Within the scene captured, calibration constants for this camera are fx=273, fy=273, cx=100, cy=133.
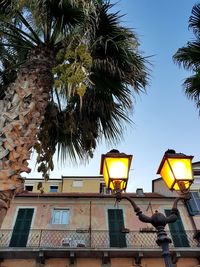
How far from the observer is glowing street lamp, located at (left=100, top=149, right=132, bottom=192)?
10.5 feet

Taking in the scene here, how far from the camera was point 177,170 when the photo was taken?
10.4 ft

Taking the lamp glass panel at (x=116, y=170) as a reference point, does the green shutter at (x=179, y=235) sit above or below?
above

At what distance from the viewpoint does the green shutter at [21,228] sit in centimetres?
1341

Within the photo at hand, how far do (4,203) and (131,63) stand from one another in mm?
3282

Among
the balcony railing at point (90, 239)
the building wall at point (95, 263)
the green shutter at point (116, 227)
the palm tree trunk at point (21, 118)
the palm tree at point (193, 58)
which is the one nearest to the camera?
the palm tree trunk at point (21, 118)

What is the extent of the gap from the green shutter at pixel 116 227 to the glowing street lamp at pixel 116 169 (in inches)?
453

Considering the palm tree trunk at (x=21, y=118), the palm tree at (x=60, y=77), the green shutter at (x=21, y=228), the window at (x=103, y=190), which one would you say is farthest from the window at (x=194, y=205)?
the palm tree trunk at (x=21, y=118)

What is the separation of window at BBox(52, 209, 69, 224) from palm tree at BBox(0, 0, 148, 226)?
32.0ft

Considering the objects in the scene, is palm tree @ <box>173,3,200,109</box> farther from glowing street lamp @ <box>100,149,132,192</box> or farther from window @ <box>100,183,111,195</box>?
window @ <box>100,183,111,195</box>

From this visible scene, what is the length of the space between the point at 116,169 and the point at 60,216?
12.6 metres

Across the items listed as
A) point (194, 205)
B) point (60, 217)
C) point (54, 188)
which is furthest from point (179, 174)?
point (54, 188)

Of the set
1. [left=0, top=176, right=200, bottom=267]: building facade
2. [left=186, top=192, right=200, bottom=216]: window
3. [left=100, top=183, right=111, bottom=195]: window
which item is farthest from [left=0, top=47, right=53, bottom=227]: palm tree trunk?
[left=100, top=183, right=111, bottom=195]: window

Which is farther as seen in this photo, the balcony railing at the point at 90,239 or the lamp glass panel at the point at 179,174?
the balcony railing at the point at 90,239

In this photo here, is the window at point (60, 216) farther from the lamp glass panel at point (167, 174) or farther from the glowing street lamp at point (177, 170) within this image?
the glowing street lamp at point (177, 170)
